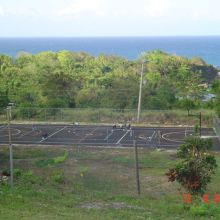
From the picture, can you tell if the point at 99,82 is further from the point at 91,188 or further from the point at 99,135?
the point at 91,188

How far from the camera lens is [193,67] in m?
76.3

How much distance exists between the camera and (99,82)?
61.0m

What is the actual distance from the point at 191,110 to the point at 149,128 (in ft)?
21.1

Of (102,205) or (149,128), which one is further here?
(149,128)

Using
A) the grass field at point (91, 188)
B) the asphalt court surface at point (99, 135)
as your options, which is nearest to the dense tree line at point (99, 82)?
the asphalt court surface at point (99, 135)

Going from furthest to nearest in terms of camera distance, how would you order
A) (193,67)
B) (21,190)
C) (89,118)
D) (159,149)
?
(193,67) < (89,118) < (159,149) < (21,190)

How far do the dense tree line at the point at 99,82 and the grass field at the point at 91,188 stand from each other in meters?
13.0

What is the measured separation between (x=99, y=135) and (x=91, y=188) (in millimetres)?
16987

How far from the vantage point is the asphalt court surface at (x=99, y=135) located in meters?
34.3

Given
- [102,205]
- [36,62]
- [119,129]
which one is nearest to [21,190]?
[102,205]

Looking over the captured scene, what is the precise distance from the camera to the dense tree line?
49625mm

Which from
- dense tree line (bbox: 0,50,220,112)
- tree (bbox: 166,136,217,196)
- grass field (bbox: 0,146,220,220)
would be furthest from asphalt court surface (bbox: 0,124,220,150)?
tree (bbox: 166,136,217,196)

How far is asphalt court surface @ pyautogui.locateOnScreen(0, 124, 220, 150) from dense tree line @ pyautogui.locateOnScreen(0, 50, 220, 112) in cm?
354

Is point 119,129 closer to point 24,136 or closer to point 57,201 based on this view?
point 24,136
